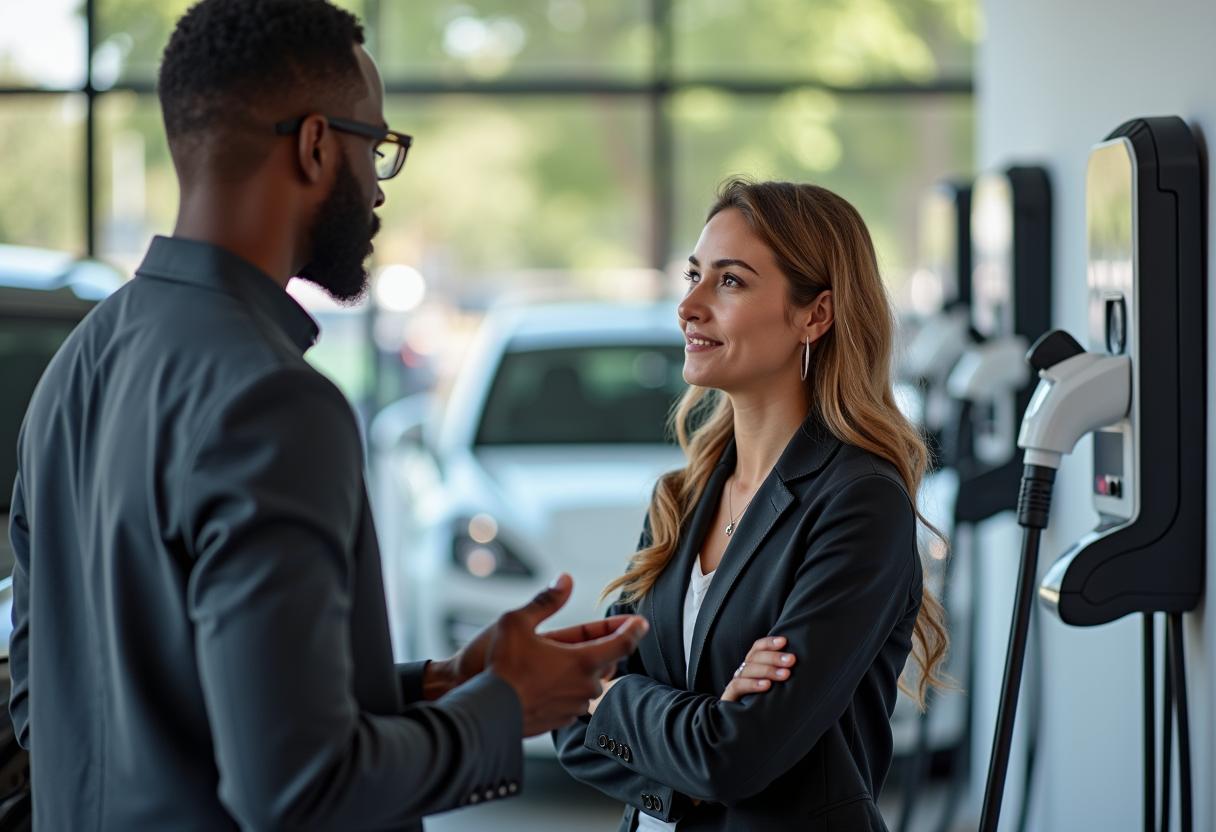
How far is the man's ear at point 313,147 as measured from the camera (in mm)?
1452

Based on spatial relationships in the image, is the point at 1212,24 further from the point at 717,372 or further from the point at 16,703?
the point at 16,703

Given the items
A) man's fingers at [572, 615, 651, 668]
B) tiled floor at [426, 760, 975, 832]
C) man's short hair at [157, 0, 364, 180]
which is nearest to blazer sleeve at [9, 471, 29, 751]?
man's short hair at [157, 0, 364, 180]

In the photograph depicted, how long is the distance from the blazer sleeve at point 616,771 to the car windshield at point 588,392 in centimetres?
295

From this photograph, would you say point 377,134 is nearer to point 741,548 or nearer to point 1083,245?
point 741,548

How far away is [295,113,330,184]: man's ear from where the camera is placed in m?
1.45

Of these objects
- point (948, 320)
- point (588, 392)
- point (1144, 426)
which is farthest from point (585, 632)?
point (588, 392)

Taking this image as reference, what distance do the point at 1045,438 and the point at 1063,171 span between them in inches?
46.6

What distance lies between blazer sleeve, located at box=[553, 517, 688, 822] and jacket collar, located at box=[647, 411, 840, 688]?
0.25 feet

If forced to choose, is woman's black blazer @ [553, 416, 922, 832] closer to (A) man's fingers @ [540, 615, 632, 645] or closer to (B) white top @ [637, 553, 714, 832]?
(B) white top @ [637, 553, 714, 832]

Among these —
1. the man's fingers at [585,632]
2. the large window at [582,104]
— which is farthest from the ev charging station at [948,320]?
the large window at [582,104]

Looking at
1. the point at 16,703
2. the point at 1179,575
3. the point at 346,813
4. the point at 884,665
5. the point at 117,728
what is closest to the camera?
the point at 346,813

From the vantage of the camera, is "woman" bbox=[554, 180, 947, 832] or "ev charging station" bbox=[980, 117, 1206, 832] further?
"ev charging station" bbox=[980, 117, 1206, 832]

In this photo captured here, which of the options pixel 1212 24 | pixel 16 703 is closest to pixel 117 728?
pixel 16 703

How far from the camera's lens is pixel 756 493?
2188mm
